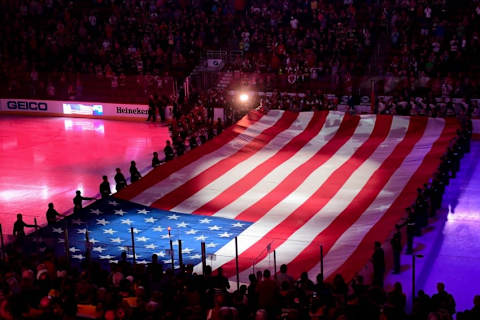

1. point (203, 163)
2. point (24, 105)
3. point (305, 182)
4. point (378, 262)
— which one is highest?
point (24, 105)

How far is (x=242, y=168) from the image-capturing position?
18.5 metres

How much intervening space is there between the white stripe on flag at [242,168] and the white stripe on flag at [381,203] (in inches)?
140

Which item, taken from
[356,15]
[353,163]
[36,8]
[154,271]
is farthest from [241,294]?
[36,8]

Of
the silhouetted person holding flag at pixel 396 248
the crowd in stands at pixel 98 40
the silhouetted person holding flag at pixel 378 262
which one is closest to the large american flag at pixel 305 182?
the silhouetted person holding flag at pixel 378 262

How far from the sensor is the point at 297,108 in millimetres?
24984

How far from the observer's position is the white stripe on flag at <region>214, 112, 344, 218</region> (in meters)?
15.8

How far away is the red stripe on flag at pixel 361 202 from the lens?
1255 centimetres

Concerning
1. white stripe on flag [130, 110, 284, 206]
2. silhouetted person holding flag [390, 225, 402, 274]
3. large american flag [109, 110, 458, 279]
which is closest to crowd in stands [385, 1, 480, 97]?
large american flag [109, 110, 458, 279]

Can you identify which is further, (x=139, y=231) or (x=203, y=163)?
(x=203, y=163)

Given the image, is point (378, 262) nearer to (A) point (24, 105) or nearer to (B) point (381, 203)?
(B) point (381, 203)

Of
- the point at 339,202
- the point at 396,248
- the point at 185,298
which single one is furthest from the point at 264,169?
the point at 185,298

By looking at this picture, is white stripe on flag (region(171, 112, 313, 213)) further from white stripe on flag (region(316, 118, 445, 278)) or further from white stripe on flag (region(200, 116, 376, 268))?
white stripe on flag (region(316, 118, 445, 278))

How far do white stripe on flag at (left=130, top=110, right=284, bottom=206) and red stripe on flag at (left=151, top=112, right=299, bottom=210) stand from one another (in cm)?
13

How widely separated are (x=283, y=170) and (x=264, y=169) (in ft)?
1.60
